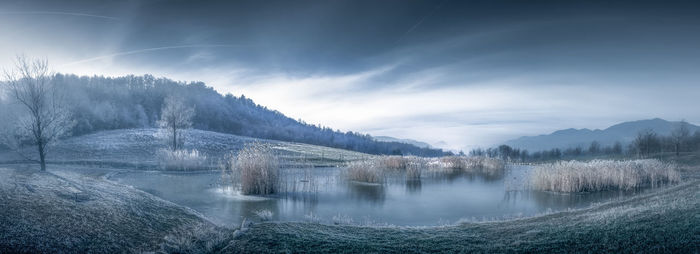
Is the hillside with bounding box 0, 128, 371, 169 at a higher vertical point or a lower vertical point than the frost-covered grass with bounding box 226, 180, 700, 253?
higher

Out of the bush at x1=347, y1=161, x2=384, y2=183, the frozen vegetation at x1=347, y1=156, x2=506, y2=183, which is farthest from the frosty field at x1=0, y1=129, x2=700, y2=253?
the frozen vegetation at x1=347, y1=156, x2=506, y2=183

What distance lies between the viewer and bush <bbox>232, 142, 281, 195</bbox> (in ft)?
56.5

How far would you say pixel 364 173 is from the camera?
2330 cm

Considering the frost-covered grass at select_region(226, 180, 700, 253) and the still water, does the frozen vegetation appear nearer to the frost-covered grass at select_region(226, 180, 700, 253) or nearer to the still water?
the still water

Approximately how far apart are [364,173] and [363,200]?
5768mm

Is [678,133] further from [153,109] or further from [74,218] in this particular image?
[153,109]

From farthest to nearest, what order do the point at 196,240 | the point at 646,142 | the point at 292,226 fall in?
the point at 646,142 → the point at 292,226 → the point at 196,240

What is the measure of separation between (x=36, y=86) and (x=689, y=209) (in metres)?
21.6

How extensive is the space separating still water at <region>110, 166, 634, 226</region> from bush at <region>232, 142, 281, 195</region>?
586 millimetres

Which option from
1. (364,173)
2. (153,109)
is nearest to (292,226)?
(364,173)

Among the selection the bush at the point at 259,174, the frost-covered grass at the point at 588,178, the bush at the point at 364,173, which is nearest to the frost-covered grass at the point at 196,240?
the bush at the point at 259,174

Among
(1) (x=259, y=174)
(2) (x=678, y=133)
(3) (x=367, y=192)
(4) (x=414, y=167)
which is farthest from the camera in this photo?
(2) (x=678, y=133)

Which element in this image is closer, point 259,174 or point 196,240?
point 196,240

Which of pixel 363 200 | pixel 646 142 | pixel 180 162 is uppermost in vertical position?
pixel 646 142
